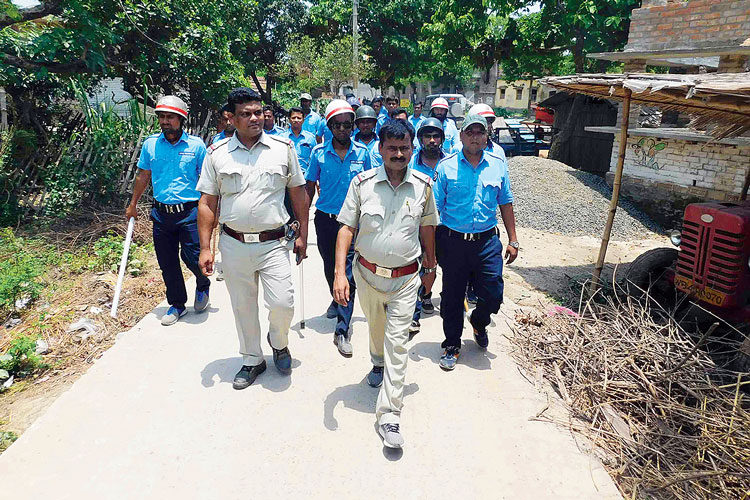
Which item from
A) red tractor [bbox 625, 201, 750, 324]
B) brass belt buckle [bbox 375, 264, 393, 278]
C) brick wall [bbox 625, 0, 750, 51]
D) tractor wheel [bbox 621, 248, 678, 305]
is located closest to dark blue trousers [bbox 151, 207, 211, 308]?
brass belt buckle [bbox 375, 264, 393, 278]

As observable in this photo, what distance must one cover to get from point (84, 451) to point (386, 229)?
2.16 m

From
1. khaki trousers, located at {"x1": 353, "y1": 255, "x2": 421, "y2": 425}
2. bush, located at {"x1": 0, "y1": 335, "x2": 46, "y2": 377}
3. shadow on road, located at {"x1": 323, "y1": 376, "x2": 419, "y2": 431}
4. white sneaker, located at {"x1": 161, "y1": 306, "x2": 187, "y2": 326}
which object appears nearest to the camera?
khaki trousers, located at {"x1": 353, "y1": 255, "x2": 421, "y2": 425}

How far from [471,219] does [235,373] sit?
2087 millimetres

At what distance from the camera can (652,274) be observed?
5.54m

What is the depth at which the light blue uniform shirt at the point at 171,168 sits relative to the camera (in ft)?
14.7

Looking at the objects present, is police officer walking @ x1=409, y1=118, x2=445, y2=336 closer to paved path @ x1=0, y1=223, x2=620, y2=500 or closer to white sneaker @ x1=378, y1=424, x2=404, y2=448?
paved path @ x1=0, y1=223, x2=620, y2=500

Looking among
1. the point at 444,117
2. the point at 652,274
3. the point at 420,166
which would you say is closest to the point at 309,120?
the point at 444,117

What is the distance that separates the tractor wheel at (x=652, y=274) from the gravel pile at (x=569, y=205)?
3404 millimetres

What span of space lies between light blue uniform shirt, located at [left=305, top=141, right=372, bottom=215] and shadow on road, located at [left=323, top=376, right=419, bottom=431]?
153 centimetres

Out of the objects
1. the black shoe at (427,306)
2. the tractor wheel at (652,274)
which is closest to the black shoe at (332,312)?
the black shoe at (427,306)

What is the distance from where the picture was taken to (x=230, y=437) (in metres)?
3.13

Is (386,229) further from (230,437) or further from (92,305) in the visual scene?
(92,305)

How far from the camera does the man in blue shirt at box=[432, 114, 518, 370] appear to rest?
379 centimetres

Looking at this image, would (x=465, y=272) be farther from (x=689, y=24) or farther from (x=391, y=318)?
(x=689, y=24)
